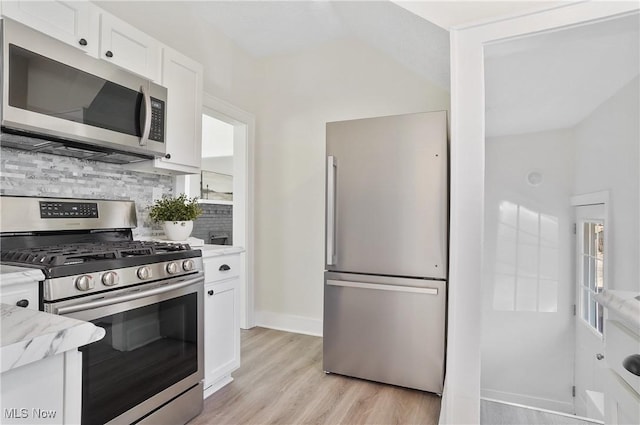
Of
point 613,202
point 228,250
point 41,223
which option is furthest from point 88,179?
point 613,202

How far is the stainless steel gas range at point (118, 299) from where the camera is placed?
1351 millimetres

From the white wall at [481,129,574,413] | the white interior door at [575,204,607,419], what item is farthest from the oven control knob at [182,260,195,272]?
the white interior door at [575,204,607,419]

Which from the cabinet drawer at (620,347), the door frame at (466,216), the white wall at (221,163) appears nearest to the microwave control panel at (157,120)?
the door frame at (466,216)

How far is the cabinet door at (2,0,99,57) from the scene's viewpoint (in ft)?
4.81

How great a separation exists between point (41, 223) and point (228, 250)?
0.96 metres

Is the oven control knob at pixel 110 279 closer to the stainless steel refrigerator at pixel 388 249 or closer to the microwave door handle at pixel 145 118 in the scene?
the microwave door handle at pixel 145 118

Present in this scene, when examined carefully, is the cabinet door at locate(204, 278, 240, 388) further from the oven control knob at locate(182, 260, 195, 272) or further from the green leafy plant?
the green leafy plant

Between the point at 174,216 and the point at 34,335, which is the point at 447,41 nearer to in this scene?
the point at 174,216

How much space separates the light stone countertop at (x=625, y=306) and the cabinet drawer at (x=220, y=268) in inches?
71.5

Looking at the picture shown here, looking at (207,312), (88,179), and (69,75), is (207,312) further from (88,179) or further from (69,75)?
(69,75)

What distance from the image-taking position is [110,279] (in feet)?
4.73

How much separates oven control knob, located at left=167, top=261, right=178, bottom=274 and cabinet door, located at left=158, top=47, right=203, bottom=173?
2.45 feet

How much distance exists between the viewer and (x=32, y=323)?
68cm

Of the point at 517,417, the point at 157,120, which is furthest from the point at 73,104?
the point at 517,417
